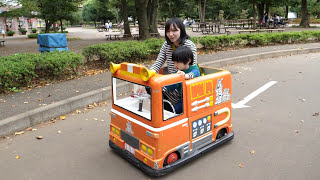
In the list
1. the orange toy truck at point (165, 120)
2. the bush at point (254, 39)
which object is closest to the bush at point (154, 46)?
the bush at point (254, 39)

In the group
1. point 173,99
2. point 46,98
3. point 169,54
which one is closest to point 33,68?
point 46,98

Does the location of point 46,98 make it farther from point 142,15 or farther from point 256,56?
point 142,15

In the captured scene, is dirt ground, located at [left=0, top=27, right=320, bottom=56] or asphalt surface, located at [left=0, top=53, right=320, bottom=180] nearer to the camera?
asphalt surface, located at [left=0, top=53, right=320, bottom=180]

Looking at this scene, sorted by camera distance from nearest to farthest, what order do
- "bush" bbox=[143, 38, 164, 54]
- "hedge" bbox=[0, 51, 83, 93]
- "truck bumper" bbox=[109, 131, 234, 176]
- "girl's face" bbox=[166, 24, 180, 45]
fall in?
"truck bumper" bbox=[109, 131, 234, 176], "girl's face" bbox=[166, 24, 180, 45], "hedge" bbox=[0, 51, 83, 93], "bush" bbox=[143, 38, 164, 54]

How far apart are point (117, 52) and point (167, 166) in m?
5.71

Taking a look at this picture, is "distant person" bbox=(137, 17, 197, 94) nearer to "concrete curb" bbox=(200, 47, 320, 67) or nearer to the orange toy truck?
the orange toy truck

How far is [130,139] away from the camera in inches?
128

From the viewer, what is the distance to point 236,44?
13062mm

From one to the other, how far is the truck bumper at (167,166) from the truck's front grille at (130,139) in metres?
0.15

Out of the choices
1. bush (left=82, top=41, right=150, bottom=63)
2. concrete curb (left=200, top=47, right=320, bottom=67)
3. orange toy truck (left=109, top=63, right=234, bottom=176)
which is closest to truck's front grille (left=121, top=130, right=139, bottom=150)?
orange toy truck (left=109, top=63, right=234, bottom=176)

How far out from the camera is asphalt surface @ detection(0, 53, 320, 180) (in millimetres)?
3176

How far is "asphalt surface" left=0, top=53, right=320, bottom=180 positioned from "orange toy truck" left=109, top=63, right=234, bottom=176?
0.19 meters

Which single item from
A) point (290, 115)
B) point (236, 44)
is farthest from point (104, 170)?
point (236, 44)

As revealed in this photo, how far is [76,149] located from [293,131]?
335 cm
